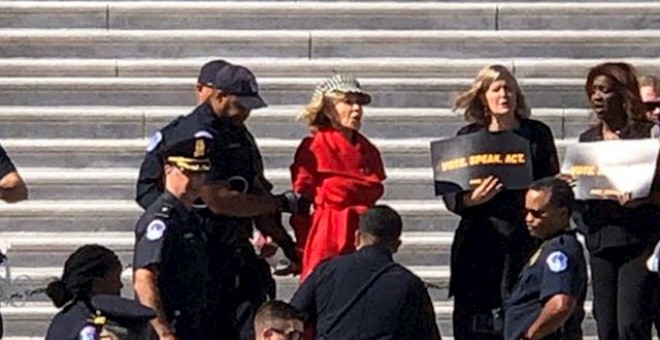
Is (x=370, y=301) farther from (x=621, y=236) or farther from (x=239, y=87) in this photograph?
(x=621, y=236)

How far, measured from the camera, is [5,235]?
12.8 meters

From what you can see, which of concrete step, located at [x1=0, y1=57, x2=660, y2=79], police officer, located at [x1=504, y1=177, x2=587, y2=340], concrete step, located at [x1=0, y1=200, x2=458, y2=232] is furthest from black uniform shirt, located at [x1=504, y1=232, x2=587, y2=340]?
concrete step, located at [x1=0, y1=57, x2=660, y2=79]

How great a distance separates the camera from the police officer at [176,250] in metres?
9.34

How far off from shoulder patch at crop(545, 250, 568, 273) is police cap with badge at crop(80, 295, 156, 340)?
8.49ft

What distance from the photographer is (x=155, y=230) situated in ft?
30.7

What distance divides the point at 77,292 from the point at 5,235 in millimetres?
4237

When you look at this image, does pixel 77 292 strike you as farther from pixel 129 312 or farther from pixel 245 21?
pixel 245 21

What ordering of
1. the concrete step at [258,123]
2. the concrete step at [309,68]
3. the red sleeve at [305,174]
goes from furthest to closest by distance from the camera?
the concrete step at [309,68] → the concrete step at [258,123] → the red sleeve at [305,174]

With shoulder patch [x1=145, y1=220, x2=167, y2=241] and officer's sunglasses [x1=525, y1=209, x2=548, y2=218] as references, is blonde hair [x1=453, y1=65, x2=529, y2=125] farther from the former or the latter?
shoulder patch [x1=145, y1=220, x2=167, y2=241]

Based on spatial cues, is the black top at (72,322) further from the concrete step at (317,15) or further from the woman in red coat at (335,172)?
the concrete step at (317,15)

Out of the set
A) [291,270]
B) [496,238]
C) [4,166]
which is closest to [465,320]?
[496,238]

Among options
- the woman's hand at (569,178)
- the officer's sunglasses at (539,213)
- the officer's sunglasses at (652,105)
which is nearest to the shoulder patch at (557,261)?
the officer's sunglasses at (539,213)

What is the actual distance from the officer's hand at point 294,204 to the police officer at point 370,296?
1193 millimetres

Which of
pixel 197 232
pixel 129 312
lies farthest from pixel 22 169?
pixel 129 312
